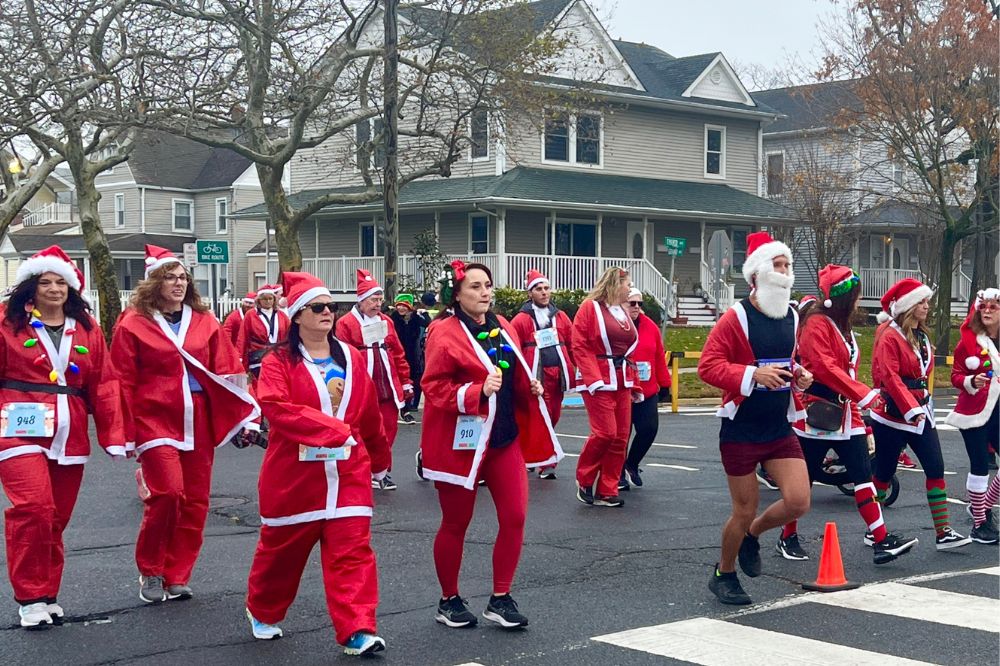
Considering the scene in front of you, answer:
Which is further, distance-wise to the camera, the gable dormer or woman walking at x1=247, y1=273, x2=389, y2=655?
the gable dormer

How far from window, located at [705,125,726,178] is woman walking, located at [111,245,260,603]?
115ft

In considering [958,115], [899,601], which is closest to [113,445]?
[899,601]

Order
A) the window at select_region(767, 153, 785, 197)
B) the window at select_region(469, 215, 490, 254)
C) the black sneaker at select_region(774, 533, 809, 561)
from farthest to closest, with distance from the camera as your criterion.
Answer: the window at select_region(767, 153, 785, 197) < the window at select_region(469, 215, 490, 254) < the black sneaker at select_region(774, 533, 809, 561)

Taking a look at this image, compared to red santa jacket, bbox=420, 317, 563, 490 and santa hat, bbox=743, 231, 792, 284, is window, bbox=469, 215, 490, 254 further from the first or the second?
red santa jacket, bbox=420, 317, 563, 490

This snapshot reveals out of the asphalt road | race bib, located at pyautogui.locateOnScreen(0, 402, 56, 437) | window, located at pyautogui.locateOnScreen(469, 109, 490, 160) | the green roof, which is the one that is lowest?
the asphalt road

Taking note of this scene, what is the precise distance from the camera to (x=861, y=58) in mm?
30531

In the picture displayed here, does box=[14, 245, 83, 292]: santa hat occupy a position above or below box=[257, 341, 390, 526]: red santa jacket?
above

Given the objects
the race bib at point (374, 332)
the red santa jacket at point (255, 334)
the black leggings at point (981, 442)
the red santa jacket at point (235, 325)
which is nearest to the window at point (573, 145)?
the red santa jacket at point (235, 325)

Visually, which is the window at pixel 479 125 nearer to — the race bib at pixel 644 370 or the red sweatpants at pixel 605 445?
the race bib at pixel 644 370

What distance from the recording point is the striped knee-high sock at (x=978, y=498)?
9531mm

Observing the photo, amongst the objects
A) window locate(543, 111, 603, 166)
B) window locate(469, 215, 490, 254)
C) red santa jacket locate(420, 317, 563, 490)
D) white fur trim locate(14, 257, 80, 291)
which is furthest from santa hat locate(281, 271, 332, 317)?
window locate(469, 215, 490, 254)

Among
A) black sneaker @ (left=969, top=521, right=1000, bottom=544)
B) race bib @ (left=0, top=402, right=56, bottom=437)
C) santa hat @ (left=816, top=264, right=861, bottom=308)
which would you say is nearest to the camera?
race bib @ (left=0, top=402, right=56, bottom=437)

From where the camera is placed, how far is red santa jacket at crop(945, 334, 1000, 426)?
965 cm

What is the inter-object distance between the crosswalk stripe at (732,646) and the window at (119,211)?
183 feet
